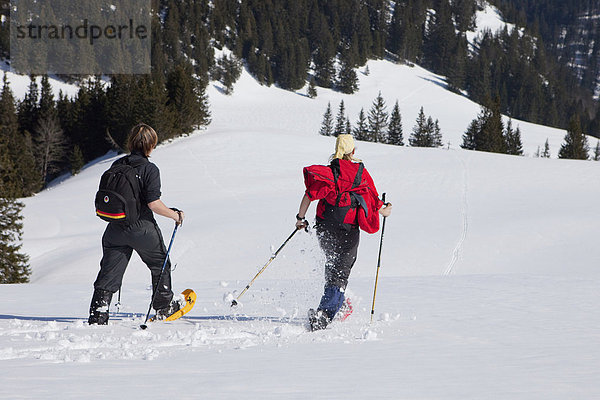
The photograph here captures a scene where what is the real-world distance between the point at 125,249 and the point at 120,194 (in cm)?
67

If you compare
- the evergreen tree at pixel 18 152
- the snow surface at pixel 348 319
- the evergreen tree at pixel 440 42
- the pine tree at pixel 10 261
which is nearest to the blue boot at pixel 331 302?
the snow surface at pixel 348 319

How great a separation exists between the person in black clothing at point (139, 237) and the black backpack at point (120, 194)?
0.07 meters

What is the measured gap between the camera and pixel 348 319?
6359mm

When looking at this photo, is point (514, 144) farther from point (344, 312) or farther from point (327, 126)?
point (344, 312)

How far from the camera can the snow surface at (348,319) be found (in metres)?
3.78

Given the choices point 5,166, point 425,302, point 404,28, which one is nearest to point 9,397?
point 425,302

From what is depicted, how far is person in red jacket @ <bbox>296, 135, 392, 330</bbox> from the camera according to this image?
574cm

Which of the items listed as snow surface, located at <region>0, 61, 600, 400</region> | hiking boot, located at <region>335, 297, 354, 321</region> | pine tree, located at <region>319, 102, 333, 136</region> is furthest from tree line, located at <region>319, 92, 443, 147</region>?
hiking boot, located at <region>335, 297, 354, 321</region>

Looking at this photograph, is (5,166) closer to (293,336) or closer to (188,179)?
(188,179)

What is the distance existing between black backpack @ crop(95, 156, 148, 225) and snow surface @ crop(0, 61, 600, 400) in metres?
1.14

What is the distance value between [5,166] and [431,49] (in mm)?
163613

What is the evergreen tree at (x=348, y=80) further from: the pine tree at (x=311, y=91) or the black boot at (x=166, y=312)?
the black boot at (x=166, y=312)

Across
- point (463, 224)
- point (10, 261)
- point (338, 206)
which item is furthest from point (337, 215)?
point (10, 261)

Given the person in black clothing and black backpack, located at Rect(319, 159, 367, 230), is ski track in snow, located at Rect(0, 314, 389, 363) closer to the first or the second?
the person in black clothing
